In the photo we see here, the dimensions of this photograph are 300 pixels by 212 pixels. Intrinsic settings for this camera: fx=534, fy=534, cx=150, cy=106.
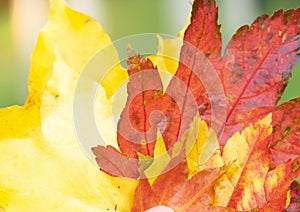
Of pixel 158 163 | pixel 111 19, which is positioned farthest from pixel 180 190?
pixel 111 19

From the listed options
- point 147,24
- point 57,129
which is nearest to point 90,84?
point 57,129

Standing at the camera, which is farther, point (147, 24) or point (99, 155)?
point (147, 24)

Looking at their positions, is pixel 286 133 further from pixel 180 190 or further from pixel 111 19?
pixel 111 19

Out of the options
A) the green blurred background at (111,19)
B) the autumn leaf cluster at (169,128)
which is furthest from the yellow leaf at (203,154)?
the green blurred background at (111,19)

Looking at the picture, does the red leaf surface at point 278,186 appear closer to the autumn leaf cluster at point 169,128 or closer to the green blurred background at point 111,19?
the autumn leaf cluster at point 169,128

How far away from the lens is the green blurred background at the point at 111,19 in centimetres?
204

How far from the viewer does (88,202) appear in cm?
29

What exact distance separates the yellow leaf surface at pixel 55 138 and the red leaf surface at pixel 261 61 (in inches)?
2.7

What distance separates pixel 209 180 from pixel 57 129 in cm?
9

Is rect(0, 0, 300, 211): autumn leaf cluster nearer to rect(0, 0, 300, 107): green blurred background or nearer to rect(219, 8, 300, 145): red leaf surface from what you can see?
rect(219, 8, 300, 145): red leaf surface

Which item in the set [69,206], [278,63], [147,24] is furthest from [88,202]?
[147,24]

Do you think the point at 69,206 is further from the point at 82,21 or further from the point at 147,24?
the point at 147,24

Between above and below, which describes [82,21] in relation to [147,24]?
above

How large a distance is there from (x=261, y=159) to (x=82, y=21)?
0.13 meters
